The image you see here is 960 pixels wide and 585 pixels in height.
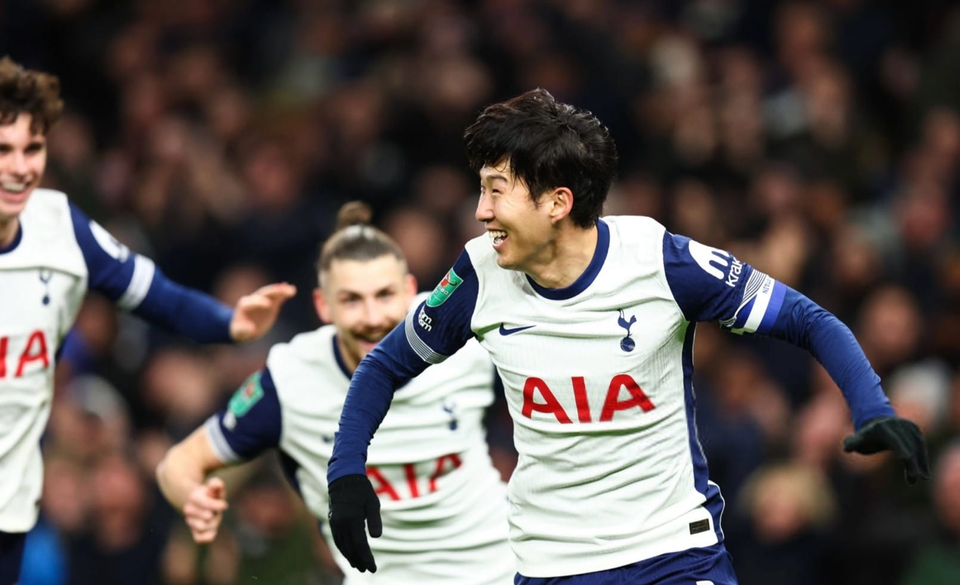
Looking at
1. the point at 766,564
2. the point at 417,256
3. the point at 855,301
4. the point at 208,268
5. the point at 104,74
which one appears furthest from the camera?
the point at 104,74

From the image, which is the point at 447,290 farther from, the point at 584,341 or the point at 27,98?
the point at 27,98

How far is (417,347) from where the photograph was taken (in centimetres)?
414

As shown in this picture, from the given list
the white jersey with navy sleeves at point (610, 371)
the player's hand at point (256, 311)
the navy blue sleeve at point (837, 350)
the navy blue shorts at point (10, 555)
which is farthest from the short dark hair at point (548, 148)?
the navy blue shorts at point (10, 555)

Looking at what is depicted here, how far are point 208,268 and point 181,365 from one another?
2.92 feet

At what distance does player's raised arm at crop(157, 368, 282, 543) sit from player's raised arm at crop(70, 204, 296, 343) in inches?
11.9

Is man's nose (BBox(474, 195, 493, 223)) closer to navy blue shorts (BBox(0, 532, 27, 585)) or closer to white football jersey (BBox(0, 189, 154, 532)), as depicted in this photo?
white football jersey (BBox(0, 189, 154, 532))

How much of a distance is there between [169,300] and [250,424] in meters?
0.62

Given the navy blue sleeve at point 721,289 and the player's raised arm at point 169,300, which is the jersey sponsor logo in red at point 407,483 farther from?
the navy blue sleeve at point 721,289

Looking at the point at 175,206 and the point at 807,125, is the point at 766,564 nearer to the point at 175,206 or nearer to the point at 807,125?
the point at 807,125

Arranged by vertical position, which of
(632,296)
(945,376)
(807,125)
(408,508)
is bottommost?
(408,508)

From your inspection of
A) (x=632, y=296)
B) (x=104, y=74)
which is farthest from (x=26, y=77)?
(x=104, y=74)

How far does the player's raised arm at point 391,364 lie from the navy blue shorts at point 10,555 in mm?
1586

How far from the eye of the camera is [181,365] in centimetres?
924

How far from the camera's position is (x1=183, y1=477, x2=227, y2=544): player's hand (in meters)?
4.64
